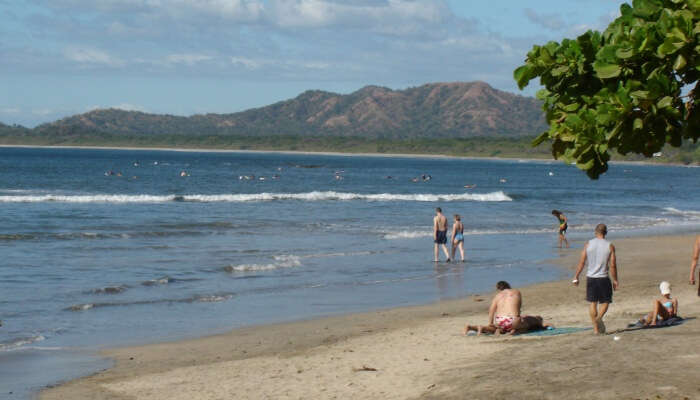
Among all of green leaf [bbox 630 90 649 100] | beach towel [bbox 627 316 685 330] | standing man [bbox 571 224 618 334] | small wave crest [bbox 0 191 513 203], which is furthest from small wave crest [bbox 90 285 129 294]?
small wave crest [bbox 0 191 513 203]

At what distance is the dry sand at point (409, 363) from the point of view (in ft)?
28.2

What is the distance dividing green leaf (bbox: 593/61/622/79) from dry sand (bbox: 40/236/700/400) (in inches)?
145

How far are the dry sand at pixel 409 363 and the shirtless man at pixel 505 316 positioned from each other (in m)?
0.33

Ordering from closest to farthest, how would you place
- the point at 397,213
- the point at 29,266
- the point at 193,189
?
the point at 29,266 → the point at 397,213 → the point at 193,189

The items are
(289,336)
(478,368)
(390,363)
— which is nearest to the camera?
(478,368)

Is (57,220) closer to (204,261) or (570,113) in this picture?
(204,261)

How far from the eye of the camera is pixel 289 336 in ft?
42.9

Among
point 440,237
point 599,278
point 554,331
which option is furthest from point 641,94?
point 440,237

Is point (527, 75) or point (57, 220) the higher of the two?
point (527, 75)

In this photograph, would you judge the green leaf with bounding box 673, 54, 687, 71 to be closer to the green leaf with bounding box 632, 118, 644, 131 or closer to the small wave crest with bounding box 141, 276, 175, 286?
the green leaf with bounding box 632, 118, 644, 131

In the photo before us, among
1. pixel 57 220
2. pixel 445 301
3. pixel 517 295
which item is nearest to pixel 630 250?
pixel 445 301

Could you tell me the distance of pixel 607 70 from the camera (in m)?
5.41

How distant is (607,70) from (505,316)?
23.2 feet

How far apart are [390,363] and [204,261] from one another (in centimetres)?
1261
